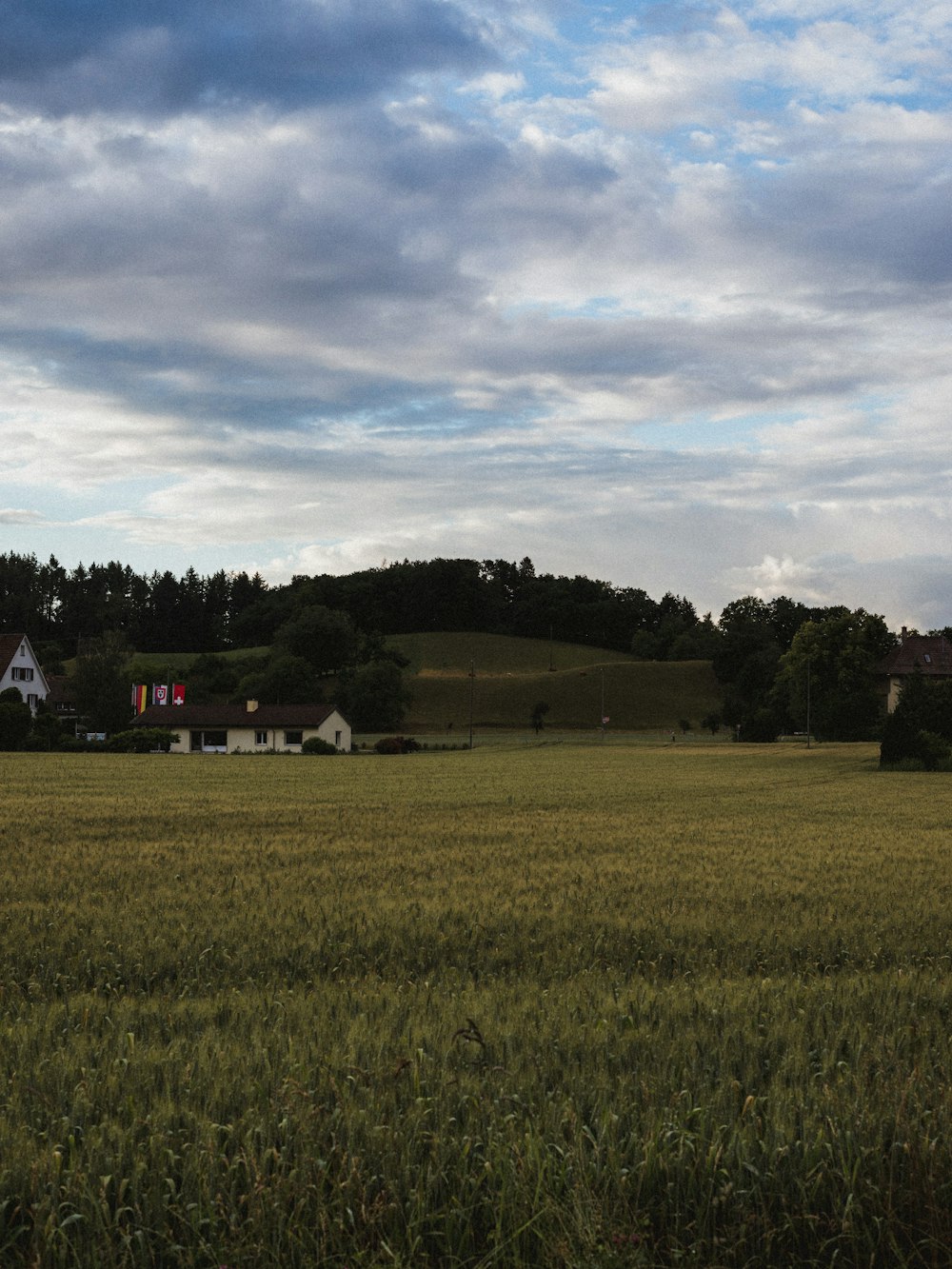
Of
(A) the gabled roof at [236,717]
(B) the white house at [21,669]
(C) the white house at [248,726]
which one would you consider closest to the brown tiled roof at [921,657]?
(C) the white house at [248,726]

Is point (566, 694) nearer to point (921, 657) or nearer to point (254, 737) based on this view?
point (921, 657)

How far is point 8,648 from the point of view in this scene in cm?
12194

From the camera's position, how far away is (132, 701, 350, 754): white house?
11556 cm

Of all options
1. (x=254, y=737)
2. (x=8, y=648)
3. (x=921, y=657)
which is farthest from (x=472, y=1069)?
(x=921, y=657)

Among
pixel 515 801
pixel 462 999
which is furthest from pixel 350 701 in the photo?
pixel 462 999

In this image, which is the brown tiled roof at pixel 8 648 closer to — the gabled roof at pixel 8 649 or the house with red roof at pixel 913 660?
the gabled roof at pixel 8 649

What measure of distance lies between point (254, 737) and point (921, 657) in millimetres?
88169

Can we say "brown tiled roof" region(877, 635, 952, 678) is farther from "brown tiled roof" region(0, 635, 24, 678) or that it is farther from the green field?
"brown tiled roof" region(0, 635, 24, 678)

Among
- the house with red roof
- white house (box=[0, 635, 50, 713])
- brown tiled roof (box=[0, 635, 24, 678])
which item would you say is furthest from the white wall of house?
the house with red roof

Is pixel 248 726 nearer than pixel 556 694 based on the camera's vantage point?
Yes

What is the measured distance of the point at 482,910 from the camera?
1379 centimetres

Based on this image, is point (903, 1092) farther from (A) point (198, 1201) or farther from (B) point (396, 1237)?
(A) point (198, 1201)

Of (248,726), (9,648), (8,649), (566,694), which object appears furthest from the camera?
(566,694)

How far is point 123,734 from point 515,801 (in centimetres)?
7315
